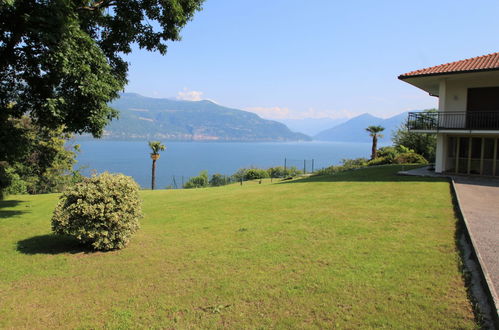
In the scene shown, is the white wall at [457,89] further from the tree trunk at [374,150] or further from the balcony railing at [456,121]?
the tree trunk at [374,150]

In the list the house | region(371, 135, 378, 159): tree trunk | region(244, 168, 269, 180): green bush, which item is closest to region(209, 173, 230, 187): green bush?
region(244, 168, 269, 180): green bush

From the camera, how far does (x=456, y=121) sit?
1758 centimetres

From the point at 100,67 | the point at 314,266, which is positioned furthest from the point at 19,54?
the point at 314,266

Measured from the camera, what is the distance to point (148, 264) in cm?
670

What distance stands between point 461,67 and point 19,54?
60.1ft

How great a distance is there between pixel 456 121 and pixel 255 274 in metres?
16.2

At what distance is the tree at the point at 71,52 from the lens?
27.4ft

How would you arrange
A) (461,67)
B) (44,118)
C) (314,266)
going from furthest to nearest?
(461,67) → (44,118) → (314,266)

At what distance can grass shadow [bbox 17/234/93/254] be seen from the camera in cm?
783

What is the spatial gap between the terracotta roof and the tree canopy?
1186 cm

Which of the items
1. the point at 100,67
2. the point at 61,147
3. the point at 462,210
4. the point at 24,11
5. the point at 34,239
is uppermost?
the point at 24,11

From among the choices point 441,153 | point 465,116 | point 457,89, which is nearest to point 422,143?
point 457,89

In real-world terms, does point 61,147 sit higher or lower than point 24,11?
lower

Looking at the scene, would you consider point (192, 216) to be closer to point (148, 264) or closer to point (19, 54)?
point (148, 264)
